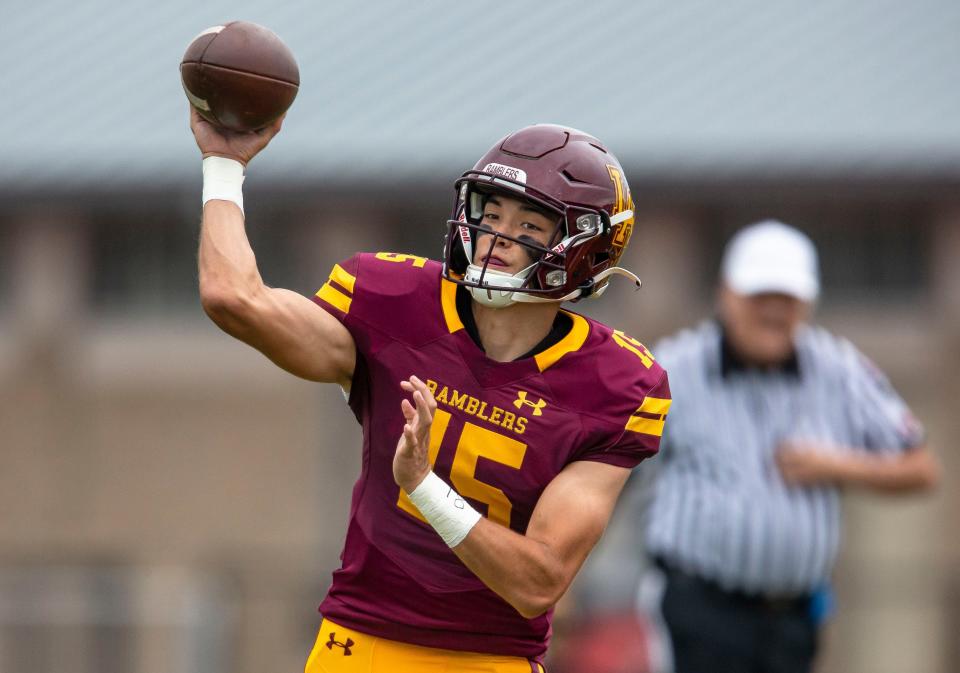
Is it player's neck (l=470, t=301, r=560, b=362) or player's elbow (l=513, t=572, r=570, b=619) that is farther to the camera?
player's neck (l=470, t=301, r=560, b=362)

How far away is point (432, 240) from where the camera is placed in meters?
13.8

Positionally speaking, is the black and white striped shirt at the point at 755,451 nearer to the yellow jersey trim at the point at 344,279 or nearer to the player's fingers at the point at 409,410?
the yellow jersey trim at the point at 344,279

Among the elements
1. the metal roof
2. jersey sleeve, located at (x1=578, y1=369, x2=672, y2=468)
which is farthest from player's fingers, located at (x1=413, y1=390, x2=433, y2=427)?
the metal roof

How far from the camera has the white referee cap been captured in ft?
18.9

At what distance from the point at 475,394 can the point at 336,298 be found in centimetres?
40

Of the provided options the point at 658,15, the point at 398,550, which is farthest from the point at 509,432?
the point at 658,15

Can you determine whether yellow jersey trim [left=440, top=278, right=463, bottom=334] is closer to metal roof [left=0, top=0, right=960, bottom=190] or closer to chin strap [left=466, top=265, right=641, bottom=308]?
chin strap [left=466, top=265, right=641, bottom=308]

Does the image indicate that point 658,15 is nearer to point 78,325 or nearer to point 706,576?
point 78,325

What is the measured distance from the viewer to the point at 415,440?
3.42m

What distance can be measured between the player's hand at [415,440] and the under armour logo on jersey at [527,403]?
35cm

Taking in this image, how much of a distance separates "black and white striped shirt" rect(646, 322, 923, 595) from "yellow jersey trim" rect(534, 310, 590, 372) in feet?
6.04

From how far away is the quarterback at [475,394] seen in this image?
12.3 ft

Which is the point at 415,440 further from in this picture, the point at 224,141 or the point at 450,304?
the point at 224,141

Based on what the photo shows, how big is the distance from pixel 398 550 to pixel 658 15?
12.6 metres
